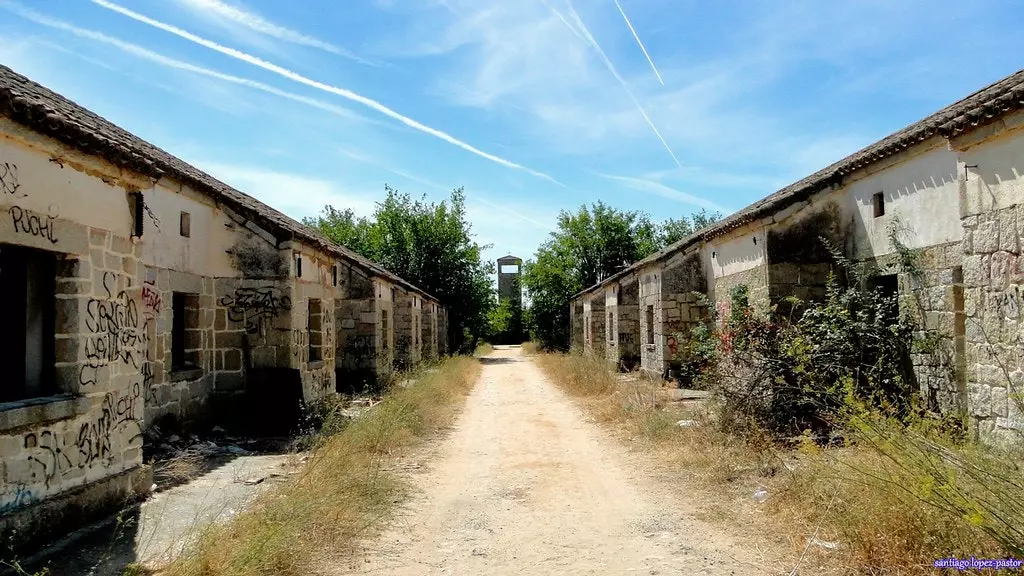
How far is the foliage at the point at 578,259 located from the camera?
1367 inches

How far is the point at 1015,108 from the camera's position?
18.7 feet

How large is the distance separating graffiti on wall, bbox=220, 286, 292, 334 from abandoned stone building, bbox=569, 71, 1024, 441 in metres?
7.82

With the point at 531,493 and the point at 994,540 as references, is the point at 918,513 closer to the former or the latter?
the point at 994,540

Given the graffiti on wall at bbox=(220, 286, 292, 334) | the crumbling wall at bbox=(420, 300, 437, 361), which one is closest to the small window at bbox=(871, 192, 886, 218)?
the graffiti on wall at bbox=(220, 286, 292, 334)

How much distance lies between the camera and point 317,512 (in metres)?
5.21

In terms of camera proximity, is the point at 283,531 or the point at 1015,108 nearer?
the point at 283,531

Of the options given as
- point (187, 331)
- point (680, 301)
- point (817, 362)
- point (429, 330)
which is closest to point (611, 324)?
point (680, 301)

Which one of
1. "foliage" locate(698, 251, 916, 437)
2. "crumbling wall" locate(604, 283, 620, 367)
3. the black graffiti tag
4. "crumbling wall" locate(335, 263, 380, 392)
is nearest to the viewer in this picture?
the black graffiti tag

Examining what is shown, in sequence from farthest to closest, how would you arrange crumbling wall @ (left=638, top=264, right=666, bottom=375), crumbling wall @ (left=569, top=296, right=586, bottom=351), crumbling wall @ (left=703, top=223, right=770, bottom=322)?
crumbling wall @ (left=569, top=296, right=586, bottom=351) < crumbling wall @ (left=638, top=264, right=666, bottom=375) < crumbling wall @ (left=703, top=223, right=770, bottom=322)

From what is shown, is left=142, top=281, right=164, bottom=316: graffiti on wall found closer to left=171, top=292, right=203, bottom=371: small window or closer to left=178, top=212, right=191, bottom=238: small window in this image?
left=171, top=292, right=203, bottom=371: small window

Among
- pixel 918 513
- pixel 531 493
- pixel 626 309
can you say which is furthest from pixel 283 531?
pixel 626 309

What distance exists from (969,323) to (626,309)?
13.2 m

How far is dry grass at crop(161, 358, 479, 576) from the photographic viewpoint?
4.07m

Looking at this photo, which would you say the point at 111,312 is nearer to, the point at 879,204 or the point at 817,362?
the point at 817,362
